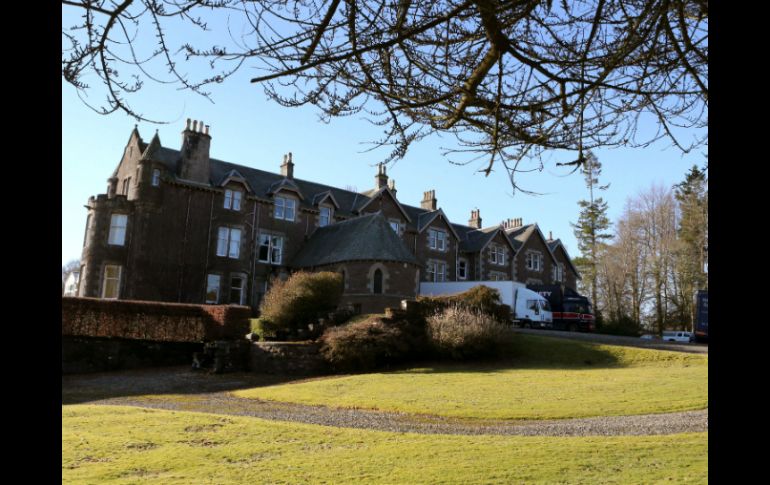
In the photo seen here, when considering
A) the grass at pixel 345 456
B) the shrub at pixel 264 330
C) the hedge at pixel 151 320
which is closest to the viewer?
the grass at pixel 345 456

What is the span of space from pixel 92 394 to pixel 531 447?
13.3m

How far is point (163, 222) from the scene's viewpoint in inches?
1299

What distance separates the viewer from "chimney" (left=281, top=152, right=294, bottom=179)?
4134cm

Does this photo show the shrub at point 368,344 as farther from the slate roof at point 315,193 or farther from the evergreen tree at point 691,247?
the evergreen tree at point 691,247

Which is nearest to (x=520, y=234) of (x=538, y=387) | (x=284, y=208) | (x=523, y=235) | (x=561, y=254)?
(x=523, y=235)

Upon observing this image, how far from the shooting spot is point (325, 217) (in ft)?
131

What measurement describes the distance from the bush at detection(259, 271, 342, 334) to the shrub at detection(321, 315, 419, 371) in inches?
121

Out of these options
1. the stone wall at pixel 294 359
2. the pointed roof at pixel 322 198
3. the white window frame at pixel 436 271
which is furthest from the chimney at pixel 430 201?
the stone wall at pixel 294 359

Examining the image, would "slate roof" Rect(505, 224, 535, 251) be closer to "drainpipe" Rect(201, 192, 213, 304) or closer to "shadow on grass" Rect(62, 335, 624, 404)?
"drainpipe" Rect(201, 192, 213, 304)

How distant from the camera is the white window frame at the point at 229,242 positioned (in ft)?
115

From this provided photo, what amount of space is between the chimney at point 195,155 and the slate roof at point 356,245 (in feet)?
24.5

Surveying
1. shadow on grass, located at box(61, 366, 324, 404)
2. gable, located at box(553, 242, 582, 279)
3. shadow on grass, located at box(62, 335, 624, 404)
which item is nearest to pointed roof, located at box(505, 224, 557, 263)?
gable, located at box(553, 242, 582, 279)
